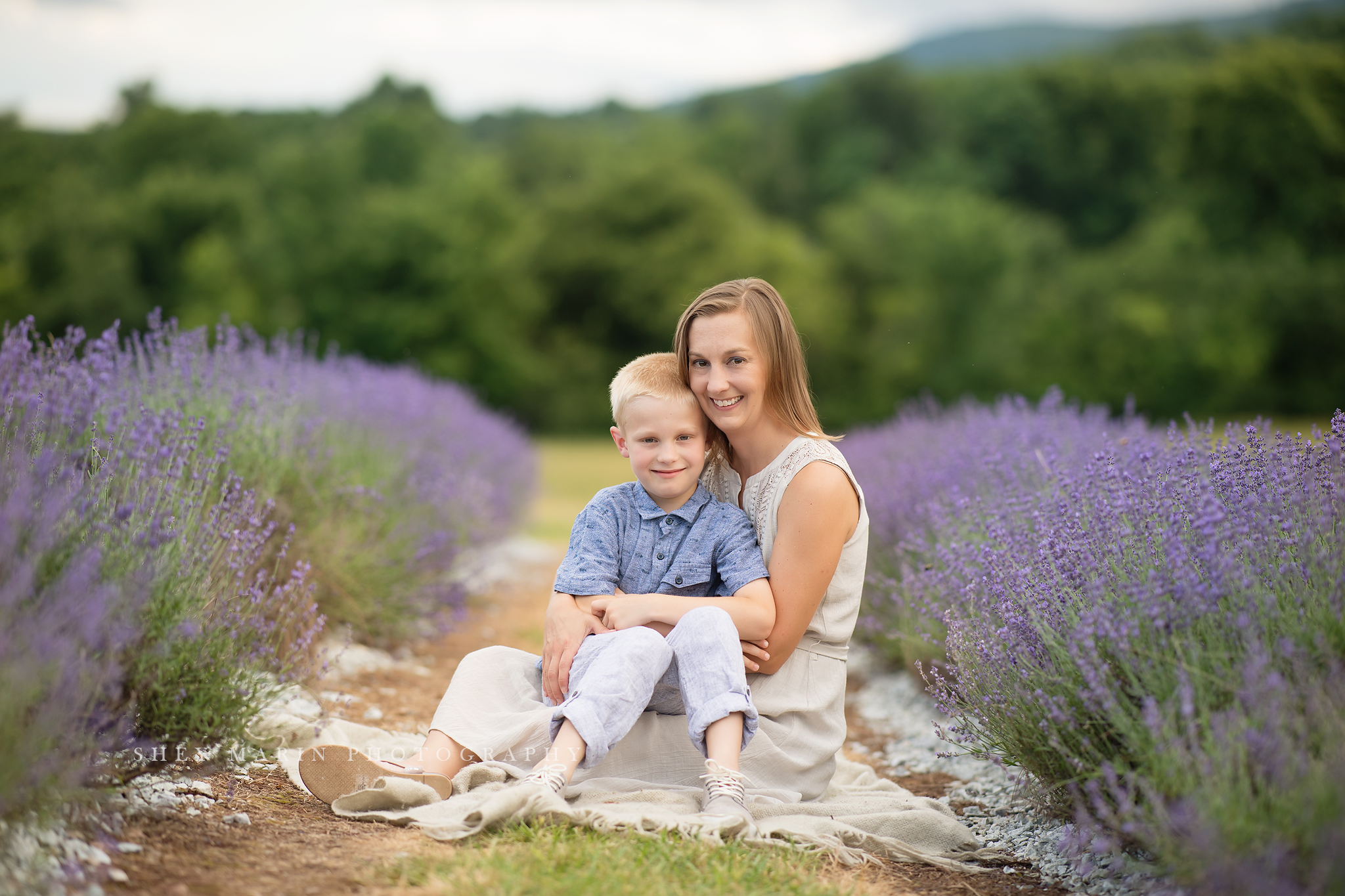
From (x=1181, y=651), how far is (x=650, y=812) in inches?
48.8

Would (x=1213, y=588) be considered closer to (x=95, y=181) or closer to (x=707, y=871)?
(x=707, y=871)

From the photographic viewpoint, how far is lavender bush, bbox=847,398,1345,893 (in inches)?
70.0

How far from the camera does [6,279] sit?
98.0 feet

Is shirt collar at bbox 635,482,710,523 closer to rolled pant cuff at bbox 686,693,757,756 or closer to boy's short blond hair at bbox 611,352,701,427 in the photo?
boy's short blond hair at bbox 611,352,701,427

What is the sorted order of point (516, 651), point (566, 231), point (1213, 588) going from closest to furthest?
1. point (1213, 588)
2. point (516, 651)
3. point (566, 231)

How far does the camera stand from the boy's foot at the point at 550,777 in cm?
244

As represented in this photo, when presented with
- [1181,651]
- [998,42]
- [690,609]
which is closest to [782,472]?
[690,609]

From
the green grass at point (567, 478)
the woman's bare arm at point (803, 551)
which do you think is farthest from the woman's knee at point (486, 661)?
the green grass at point (567, 478)

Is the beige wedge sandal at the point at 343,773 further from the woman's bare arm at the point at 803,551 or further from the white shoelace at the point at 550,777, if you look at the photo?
the woman's bare arm at the point at 803,551

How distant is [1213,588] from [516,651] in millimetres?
1814

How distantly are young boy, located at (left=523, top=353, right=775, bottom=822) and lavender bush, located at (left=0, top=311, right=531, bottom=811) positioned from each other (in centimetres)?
82

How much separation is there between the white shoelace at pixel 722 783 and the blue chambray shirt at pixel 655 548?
50 cm

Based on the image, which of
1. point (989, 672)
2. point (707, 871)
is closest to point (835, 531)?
point (989, 672)

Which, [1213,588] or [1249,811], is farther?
[1213,588]
